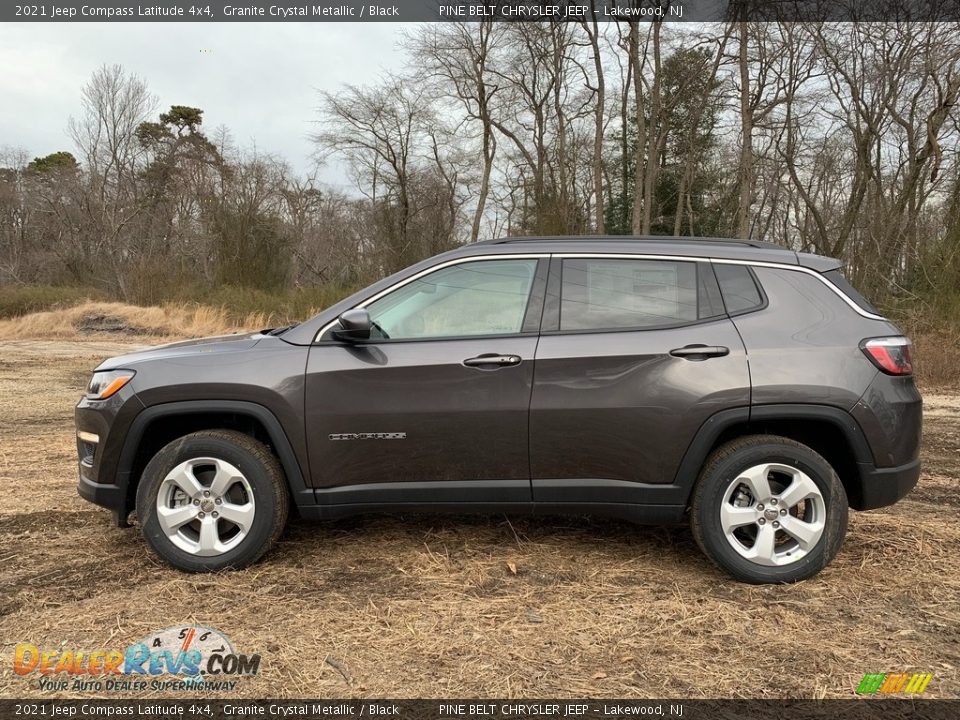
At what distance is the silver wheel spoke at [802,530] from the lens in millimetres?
3402

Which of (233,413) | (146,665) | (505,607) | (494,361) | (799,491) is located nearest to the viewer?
(146,665)

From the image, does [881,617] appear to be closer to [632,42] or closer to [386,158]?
[632,42]

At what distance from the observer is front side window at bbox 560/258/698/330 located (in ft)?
11.7

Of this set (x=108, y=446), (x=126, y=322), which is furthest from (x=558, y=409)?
(x=126, y=322)

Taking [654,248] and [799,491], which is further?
[654,248]

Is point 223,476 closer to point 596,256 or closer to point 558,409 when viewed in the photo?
point 558,409

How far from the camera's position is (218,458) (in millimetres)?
3559

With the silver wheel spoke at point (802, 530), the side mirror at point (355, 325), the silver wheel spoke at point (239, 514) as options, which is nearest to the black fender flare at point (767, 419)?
the silver wheel spoke at point (802, 530)

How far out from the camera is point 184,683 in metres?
2.69

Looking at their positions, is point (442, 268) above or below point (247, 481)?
above

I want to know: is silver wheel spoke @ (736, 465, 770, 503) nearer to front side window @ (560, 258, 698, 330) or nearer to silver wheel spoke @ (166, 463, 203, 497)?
front side window @ (560, 258, 698, 330)

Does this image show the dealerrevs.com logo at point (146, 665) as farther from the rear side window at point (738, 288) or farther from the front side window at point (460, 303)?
the rear side window at point (738, 288)

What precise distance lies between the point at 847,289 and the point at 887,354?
1.28 feet

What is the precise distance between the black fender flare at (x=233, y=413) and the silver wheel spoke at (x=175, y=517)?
0.31 m
